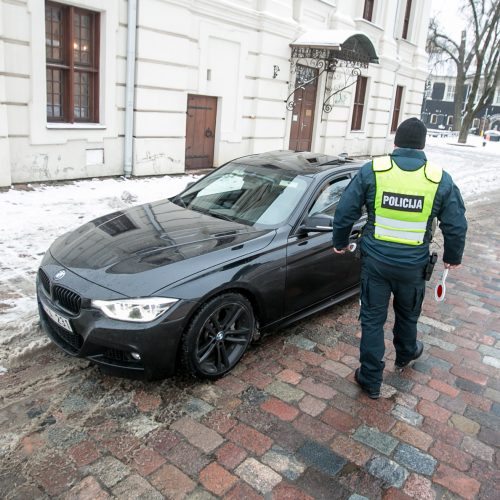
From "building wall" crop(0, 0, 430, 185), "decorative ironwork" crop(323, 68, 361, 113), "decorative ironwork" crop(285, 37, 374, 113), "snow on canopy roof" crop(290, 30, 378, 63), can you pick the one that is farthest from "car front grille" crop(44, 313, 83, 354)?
"decorative ironwork" crop(323, 68, 361, 113)

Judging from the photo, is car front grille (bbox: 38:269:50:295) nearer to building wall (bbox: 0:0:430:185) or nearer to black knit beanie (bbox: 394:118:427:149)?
black knit beanie (bbox: 394:118:427:149)

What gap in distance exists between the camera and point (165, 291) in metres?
3.25

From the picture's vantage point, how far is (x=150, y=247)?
12.1ft

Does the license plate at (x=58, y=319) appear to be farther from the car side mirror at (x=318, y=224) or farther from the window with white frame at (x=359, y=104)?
the window with white frame at (x=359, y=104)

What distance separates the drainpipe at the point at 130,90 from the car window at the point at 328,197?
6.50 m

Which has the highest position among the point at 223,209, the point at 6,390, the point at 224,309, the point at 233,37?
the point at 233,37

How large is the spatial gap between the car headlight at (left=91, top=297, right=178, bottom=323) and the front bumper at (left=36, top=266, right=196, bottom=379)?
31 millimetres

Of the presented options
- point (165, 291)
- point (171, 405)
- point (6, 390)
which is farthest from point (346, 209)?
point (6, 390)

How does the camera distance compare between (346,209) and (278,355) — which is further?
(278,355)

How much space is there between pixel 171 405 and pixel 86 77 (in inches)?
313

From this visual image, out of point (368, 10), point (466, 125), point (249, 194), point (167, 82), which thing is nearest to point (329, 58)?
point (368, 10)

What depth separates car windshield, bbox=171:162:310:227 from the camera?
433 centimetres

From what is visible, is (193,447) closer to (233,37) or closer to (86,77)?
(86,77)

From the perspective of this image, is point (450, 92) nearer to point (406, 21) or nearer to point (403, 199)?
point (406, 21)
